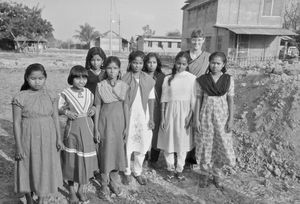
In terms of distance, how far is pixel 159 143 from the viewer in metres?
3.39

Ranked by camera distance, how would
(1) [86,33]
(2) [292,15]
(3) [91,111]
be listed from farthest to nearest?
(1) [86,33]
(2) [292,15]
(3) [91,111]

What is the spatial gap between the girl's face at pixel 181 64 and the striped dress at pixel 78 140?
45.0 inches

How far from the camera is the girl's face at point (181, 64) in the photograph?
3.05 meters

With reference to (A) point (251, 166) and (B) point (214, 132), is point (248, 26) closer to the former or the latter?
(A) point (251, 166)

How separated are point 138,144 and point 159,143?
0.38 m

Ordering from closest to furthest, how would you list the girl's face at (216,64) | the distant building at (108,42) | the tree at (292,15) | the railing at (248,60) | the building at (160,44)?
the girl's face at (216,64) < the railing at (248,60) < the tree at (292,15) < the building at (160,44) < the distant building at (108,42)

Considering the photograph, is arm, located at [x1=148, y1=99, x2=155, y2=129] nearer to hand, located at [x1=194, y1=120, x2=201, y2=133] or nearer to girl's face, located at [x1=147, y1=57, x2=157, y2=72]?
girl's face, located at [x1=147, y1=57, x2=157, y2=72]

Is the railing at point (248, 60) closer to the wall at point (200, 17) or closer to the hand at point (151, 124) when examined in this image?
the wall at point (200, 17)

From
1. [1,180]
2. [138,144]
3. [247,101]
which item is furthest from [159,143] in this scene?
[247,101]

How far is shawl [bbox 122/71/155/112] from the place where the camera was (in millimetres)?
2990

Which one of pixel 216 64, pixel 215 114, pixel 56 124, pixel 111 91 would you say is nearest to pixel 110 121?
pixel 111 91

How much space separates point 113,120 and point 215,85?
48.5 inches

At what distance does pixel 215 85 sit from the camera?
293 centimetres

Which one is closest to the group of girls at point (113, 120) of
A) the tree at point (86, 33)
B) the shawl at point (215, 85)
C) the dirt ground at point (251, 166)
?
the shawl at point (215, 85)
